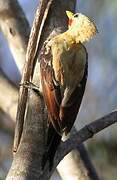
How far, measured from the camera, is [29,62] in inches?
55.1

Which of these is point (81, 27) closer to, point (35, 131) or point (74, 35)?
point (74, 35)

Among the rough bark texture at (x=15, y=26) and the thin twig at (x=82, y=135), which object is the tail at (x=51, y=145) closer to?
the thin twig at (x=82, y=135)

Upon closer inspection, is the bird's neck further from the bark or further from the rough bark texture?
the rough bark texture

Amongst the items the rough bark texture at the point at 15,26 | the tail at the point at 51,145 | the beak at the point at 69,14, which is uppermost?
the beak at the point at 69,14

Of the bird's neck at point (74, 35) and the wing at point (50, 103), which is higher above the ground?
the bird's neck at point (74, 35)

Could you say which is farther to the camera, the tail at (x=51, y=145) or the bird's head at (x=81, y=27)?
the bird's head at (x=81, y=27)

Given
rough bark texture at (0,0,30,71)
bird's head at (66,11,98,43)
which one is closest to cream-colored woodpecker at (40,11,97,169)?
bird's head at (66,11,98,43)

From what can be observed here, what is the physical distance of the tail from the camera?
1245 millimetres

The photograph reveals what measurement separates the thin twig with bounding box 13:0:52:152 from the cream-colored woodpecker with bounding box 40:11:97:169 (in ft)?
0.11

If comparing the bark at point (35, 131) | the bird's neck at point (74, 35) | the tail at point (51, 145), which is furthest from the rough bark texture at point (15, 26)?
the tail at point (51, 145)

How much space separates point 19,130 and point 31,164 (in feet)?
0.39

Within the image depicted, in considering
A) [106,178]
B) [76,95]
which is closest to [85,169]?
[76,95]

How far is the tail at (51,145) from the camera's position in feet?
4.09

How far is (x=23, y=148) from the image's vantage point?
128 cm
